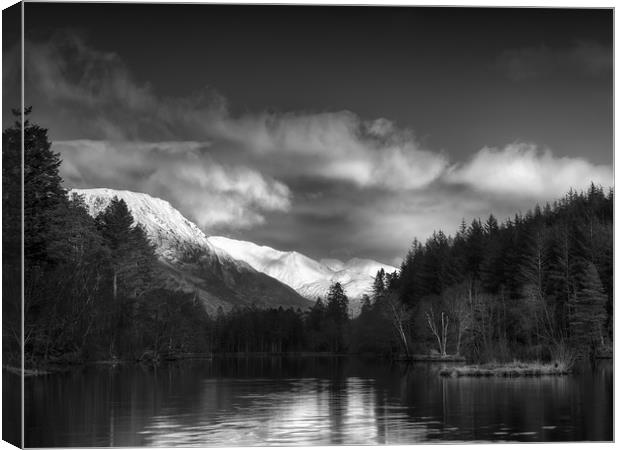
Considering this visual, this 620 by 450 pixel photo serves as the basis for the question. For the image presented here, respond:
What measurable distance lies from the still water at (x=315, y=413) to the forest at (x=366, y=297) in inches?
122

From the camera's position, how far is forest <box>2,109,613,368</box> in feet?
91.8

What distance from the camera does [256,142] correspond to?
2186 cm

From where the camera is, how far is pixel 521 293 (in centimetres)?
7056

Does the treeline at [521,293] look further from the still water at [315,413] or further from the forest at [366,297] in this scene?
the still water at [315,413]

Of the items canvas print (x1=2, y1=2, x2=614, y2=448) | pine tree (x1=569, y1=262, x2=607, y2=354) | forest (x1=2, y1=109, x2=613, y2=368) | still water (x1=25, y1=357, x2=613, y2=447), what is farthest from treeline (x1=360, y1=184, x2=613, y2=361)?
canvas print (x1=2, y1=2, x2=614, y2=448)

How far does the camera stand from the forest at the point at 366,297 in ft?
91.8

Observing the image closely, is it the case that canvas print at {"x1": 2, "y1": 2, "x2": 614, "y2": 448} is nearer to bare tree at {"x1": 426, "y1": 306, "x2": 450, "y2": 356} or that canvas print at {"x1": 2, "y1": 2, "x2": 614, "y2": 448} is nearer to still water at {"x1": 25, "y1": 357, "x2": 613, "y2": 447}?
still water at {"x1": 25, "y1": 357, "x2": 613, "y2": 447}

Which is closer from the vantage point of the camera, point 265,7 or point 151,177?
point 265,7

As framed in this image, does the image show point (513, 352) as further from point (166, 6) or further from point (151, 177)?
point (166, 6)

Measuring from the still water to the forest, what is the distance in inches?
122

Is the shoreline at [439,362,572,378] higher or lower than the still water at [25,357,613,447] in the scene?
lower

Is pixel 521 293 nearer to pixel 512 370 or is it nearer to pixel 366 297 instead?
pixel 512 370

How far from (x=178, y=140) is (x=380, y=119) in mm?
5572

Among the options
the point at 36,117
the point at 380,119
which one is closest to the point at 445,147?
the point at 380,119
